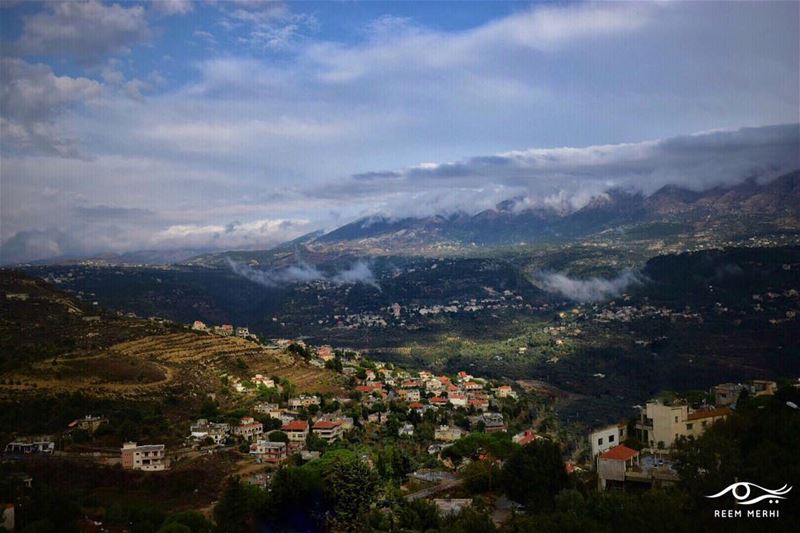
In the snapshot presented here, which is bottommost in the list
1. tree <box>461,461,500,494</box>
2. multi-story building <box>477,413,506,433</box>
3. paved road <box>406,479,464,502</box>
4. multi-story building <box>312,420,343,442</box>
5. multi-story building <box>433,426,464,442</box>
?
multi-story building <box>477,413,506,433</box>

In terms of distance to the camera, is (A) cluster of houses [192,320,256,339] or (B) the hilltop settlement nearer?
(B) the hilltop settlement

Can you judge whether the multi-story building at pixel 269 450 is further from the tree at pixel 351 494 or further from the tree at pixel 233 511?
the tree at pixel 351 494

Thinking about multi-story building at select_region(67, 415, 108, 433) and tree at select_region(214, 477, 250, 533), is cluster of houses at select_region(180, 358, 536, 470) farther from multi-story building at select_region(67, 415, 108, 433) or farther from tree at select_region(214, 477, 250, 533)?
tree at select_region(214, 477, 250, 533)

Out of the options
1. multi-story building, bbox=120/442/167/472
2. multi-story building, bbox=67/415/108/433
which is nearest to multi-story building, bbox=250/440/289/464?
multi-story building, bbox=120/442/167/472

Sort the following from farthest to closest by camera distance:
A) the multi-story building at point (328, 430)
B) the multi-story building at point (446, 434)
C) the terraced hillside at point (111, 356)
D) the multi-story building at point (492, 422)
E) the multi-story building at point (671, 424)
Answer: the multi-story building at point (492, 422), the multi-story building at point (446, 434), the terraced hillside at point (111, 356), the multi-story building at point (328, 430), the multi-story building at point (671, 424)

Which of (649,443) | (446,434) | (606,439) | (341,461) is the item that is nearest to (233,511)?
(341,461)

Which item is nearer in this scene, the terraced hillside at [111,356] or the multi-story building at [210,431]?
the multi-story building at [210,431]

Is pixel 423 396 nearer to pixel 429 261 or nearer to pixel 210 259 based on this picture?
pixel 429 261

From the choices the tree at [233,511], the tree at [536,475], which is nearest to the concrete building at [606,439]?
the tree at [536,475]
